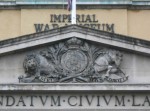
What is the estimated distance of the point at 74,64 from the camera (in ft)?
94.3

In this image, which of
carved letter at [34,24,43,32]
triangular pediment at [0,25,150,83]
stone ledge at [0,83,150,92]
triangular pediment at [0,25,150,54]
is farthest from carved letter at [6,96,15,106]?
carved letter at [34,24,43,32]

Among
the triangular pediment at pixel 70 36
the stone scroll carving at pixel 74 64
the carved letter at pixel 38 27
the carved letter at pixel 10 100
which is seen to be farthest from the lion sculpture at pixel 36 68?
the carved letter at pixel 38 27

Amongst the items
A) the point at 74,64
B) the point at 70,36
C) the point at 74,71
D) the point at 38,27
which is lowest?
the point at 74,71

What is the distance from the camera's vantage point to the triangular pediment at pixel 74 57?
2866 cm

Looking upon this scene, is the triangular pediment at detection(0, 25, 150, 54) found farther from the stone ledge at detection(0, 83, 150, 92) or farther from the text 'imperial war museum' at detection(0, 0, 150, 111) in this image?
the stone ledge at detection(0, 83, 150, 92)

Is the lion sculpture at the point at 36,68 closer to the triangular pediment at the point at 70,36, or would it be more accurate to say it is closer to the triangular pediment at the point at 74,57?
the triangular pediment at the point at 74,57

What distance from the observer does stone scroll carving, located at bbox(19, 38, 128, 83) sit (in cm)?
2861

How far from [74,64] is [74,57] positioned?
294 mm

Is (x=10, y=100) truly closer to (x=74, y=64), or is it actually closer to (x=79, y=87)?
(x=79, y=87)

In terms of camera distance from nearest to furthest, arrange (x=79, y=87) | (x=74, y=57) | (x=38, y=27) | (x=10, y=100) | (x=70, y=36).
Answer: (x=79, y=87) < (x=10, y=100) < (x=74, y=57) < (x=70, y=36) < (x=38, y=27)

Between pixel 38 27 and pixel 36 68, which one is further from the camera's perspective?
pixel 38 27

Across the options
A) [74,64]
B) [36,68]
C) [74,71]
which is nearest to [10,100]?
[36,68]

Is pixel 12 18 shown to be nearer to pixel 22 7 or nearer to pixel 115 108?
pixel 22 7

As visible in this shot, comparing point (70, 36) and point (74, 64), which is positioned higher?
point (70, 36)
